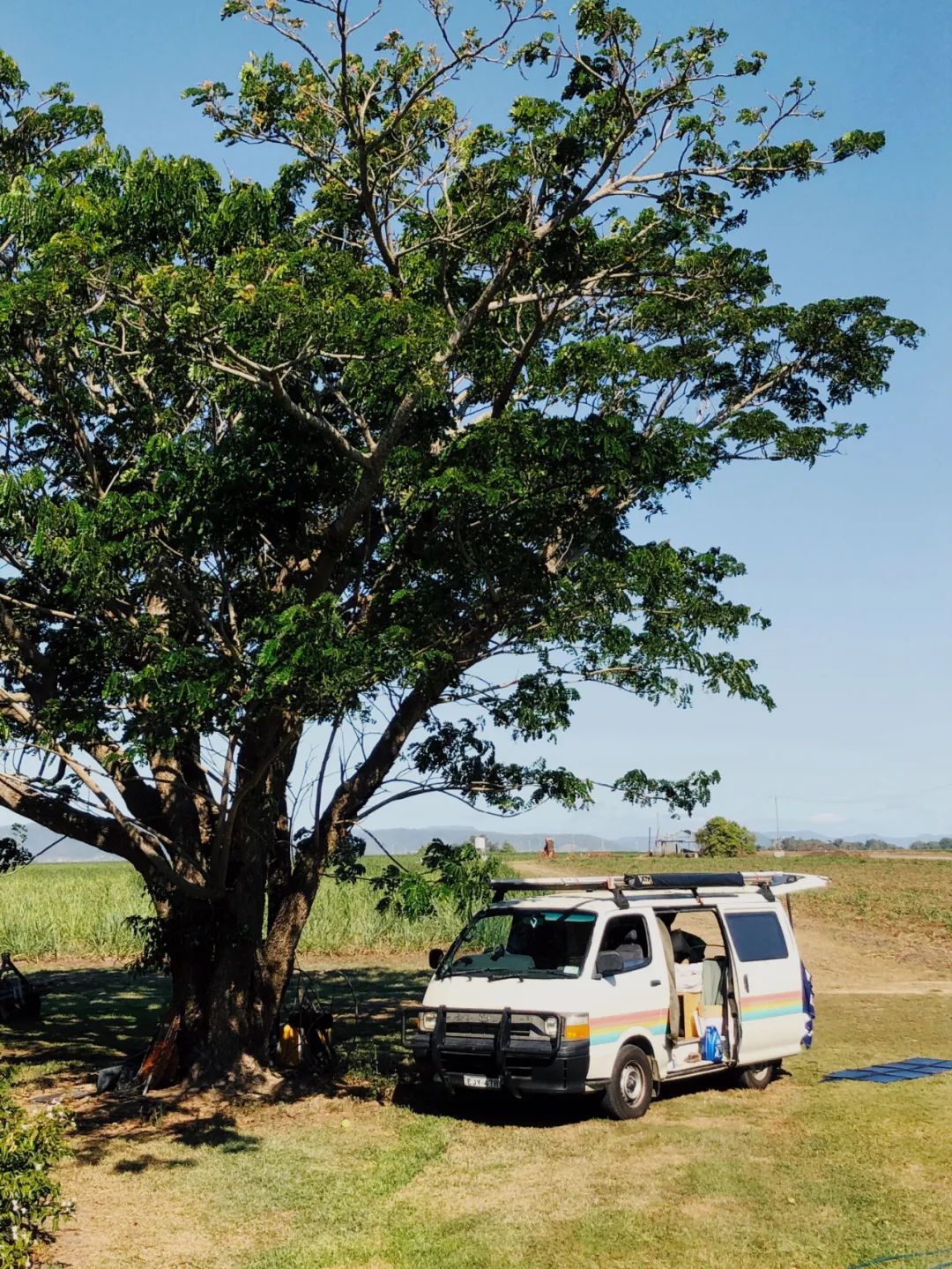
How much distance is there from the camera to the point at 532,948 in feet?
40.0

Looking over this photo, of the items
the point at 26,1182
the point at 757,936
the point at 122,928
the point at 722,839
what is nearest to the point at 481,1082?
the point at 757,936

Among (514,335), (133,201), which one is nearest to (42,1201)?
(133,201)

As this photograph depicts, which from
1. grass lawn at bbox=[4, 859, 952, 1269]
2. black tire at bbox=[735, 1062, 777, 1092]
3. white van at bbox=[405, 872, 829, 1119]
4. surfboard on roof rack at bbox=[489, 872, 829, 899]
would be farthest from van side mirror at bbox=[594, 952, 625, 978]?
black tire at bbox=[735, 1062, 777, 1092]

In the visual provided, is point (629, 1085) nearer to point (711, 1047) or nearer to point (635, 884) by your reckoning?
point (711, 1047)

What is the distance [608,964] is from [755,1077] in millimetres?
2867

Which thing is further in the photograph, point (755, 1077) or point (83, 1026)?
point (83, 1026)

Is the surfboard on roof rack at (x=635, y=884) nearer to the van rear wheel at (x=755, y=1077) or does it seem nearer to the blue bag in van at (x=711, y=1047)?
the blue bag in van at (x=711, y=1047)

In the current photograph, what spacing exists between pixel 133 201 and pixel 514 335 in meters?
4.34

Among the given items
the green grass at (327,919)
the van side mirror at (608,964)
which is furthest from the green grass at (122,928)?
the van side mirror at (608,964)

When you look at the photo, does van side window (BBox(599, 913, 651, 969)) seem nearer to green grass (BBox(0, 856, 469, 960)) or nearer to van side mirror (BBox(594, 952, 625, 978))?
van side mirror (BBox(594, 952, 625, 978))

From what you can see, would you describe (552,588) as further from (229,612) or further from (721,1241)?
(721,1241)

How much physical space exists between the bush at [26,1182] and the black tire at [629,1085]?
18.5 feet

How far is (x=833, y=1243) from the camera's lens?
299 inches

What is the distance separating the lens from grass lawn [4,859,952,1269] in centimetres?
759
